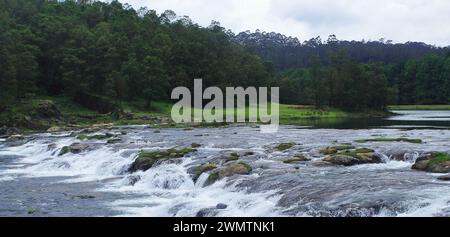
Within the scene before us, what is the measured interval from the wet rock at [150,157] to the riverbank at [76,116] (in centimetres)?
3434

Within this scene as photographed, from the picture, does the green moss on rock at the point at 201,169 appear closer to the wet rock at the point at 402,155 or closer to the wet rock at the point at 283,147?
the wet rock at the point at 283,147

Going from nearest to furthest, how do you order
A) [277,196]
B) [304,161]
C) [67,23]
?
[277,196], [304,161], [67,23]

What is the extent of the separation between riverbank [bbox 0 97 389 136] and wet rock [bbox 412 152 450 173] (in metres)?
45.2

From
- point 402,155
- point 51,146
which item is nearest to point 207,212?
point 402,155

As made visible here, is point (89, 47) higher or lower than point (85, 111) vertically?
higher

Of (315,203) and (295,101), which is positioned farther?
(295,101)

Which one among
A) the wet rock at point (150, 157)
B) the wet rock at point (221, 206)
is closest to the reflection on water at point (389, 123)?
the wet rock at point (150, 157)

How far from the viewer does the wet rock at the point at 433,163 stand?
2719 cm

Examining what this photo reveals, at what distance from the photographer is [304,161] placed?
106 ft

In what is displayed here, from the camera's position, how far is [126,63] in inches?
4156
